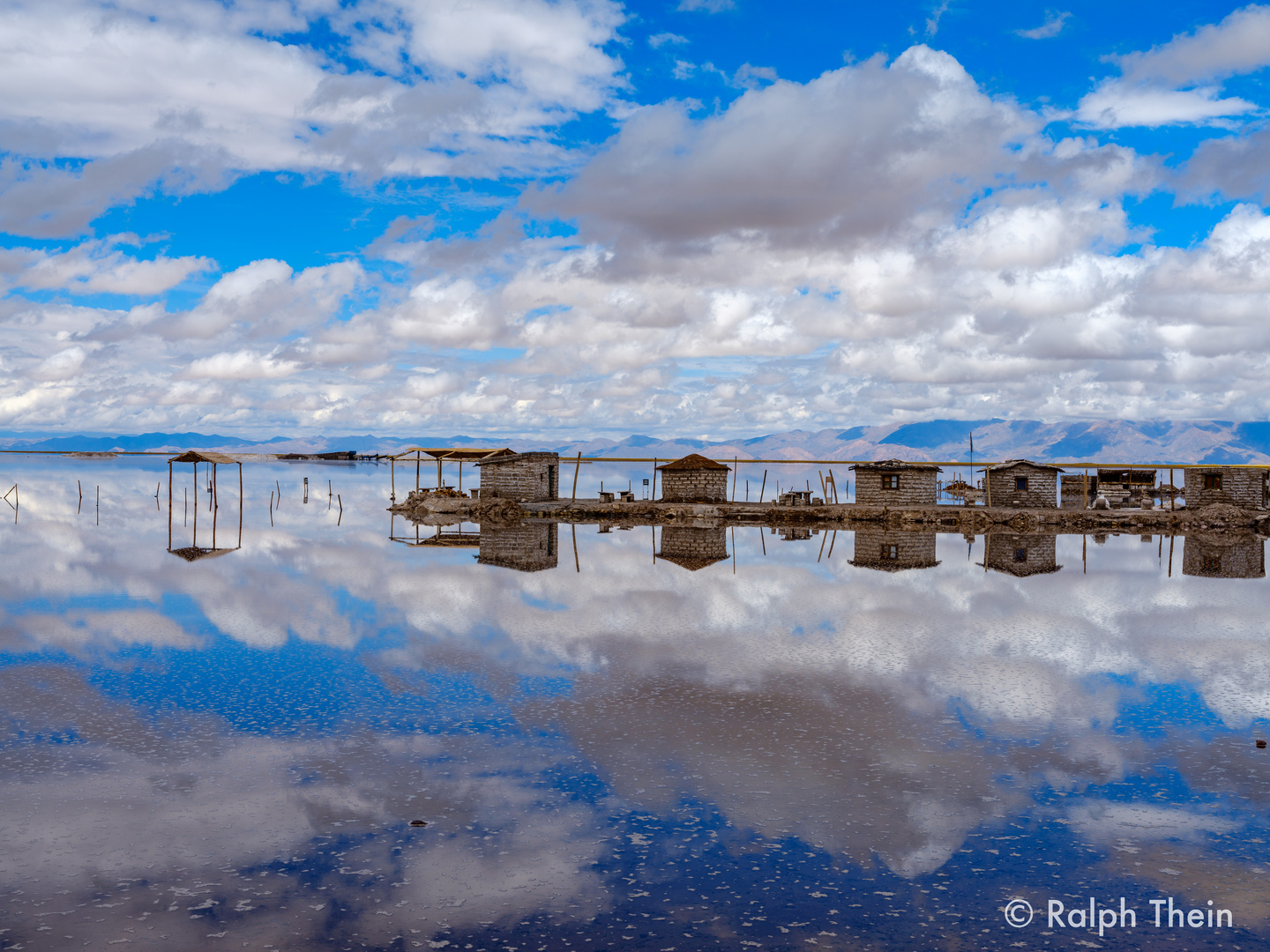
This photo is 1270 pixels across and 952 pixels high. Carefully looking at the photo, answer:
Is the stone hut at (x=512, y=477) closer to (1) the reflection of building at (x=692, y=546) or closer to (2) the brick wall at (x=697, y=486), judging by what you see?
(2) the brick wall at (x=697, y=486)

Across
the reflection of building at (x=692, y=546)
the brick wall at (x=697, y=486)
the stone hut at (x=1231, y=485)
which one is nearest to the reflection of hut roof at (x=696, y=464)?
the brick wall at (x=697, y=486)

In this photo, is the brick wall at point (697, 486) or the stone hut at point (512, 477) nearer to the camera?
the stone hut at point (512, 477)

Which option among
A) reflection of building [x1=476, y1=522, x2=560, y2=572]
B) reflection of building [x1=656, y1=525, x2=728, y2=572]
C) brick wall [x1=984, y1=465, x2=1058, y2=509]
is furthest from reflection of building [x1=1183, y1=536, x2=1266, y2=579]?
reflection of building [x1=476, y1=522, x2=560, y2=572]

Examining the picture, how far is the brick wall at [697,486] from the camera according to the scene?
5472 centimetres

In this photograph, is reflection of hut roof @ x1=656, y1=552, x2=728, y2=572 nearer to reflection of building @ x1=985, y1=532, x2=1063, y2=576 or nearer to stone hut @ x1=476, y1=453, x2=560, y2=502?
reflection of building @ x1=985, y1=532, x2=1063, y2=576

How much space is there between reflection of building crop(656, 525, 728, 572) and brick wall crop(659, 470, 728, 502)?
590cm

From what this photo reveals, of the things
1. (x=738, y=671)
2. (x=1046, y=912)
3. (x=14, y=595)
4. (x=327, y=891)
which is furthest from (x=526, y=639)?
(x=14, y=595)

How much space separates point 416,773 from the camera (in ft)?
36.1

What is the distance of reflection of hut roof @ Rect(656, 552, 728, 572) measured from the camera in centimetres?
3206

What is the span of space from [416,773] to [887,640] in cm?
1162

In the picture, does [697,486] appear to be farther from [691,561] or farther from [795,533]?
[691,561]

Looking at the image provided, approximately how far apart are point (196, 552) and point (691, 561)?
1991cm

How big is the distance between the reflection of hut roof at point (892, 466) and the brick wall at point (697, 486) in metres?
8.31

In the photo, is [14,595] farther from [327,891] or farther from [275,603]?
[327,891]
